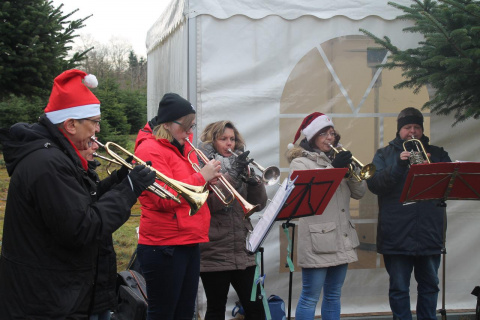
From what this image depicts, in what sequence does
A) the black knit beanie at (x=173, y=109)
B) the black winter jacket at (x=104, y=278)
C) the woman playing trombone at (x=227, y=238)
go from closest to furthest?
the black winter jacket at (x=104, y=278)
the black knit beanie at (x=173, y=109)
the woman playing trombone at (x=227, y=238)

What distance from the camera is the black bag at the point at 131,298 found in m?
4.05

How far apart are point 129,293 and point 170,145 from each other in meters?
1.33

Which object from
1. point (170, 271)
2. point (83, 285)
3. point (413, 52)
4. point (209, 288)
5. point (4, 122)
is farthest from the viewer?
point (4, 122)

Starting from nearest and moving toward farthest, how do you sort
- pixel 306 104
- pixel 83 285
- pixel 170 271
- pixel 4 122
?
pixel 83 285 < pixel 170 271 < pixel 306 104 < pixel 4 122

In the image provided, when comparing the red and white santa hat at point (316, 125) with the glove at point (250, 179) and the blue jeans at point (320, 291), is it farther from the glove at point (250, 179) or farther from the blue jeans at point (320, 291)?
the blue jeans at point (320, 291)

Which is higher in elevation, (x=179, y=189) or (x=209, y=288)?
(x=179, y=189)

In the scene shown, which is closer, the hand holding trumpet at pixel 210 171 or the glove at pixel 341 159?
the hand holding trumpet at pixel 210 171

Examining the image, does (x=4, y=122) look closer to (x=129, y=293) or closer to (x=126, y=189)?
(x=129, y=293)

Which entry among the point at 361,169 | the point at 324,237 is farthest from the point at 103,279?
the point at 361,169

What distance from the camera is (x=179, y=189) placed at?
3.20 m

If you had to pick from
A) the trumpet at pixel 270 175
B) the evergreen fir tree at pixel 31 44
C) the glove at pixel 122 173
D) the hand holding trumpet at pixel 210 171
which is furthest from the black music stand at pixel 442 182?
the evergreen fir tree at pixel 31 44

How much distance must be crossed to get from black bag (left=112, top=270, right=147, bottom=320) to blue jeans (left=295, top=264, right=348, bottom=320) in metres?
1.17

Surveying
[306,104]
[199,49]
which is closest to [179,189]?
[199,49]

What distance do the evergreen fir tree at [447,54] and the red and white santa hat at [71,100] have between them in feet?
8.74
